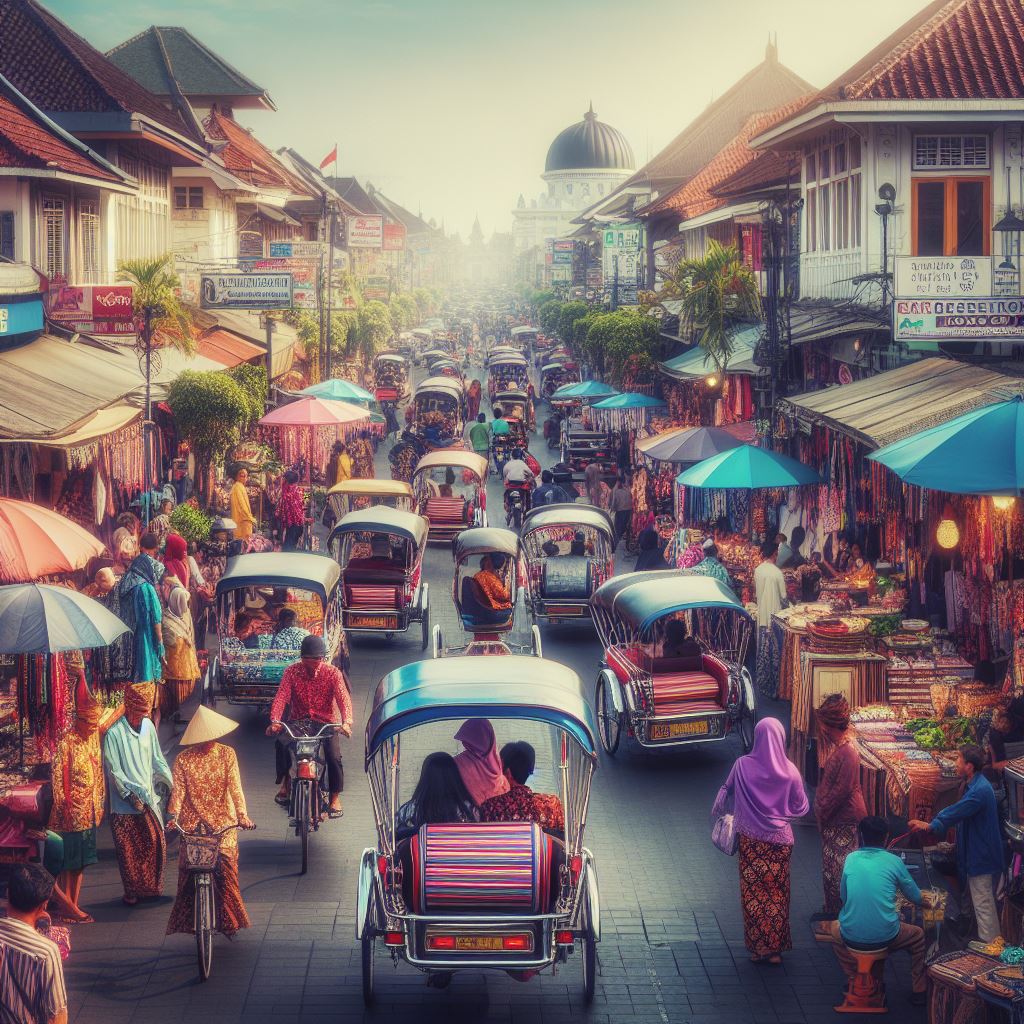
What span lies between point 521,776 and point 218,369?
19324 mm

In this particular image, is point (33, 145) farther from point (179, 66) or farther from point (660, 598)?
point (179, 66)

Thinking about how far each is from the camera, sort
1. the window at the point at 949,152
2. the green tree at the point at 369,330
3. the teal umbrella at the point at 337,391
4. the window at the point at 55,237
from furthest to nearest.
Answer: the green tree at the point at 369,330 → the teal umbrella at the point at 337,391 → the window at the point at 55,237 → the window at the point at 949,152

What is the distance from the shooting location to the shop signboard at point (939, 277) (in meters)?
17.1

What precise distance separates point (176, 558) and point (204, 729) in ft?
23.3

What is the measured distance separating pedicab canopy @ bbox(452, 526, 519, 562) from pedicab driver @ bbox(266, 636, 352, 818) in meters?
7.89

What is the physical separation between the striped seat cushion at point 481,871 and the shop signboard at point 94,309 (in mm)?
15318

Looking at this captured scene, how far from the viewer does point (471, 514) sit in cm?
2734

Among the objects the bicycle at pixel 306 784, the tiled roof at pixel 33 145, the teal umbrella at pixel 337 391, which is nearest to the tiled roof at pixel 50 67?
the tiled roof at pixel 33 145

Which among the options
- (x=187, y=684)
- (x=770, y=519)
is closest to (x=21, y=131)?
Answer: (x=187, y=684)

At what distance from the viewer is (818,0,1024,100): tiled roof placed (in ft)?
70.4

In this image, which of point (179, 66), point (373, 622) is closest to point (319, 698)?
point (373, 622)

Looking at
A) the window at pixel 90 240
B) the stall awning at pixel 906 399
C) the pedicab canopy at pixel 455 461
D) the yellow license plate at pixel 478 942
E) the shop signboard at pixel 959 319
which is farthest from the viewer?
the pedicab canopy at pixel 455 461

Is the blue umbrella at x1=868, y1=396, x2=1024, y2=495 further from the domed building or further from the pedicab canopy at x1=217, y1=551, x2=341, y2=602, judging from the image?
the domed building

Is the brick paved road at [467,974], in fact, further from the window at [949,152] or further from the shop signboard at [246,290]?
the shop signboard at [246,290]
